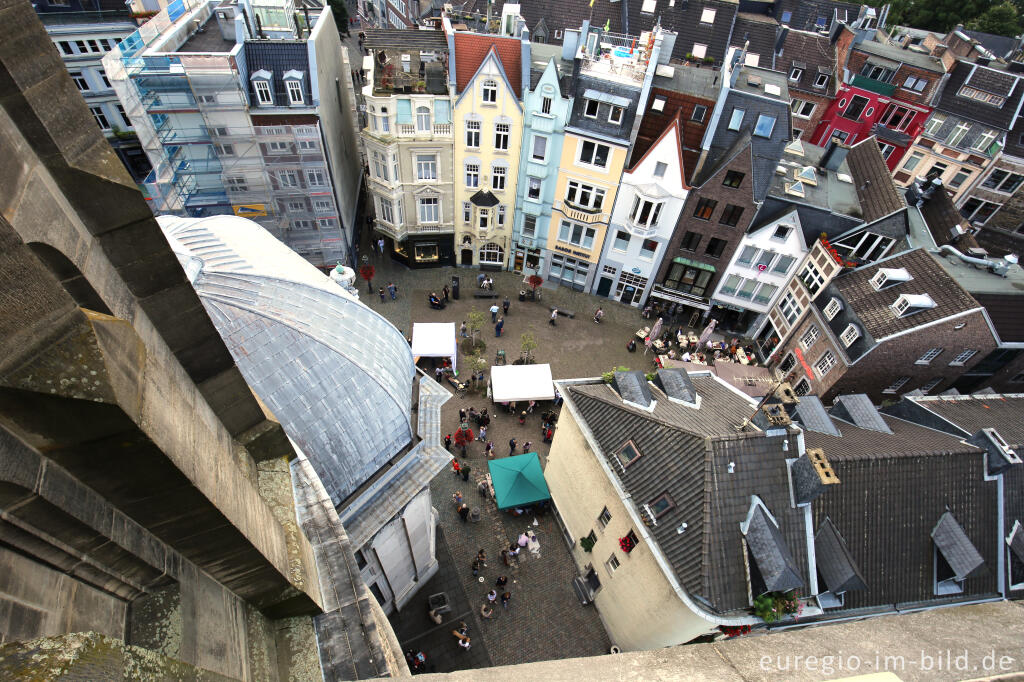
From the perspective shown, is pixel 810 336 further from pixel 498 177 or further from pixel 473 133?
pixel 473 133

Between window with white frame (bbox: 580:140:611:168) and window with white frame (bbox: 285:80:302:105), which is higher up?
window with white frame (bbox: 285:80:302:105)

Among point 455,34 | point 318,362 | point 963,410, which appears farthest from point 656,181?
point 318,362

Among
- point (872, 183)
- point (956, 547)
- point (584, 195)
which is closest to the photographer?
point (956, 547)

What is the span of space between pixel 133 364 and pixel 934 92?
70.5 meters

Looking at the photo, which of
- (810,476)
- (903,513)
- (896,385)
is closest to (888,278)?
(896,385)

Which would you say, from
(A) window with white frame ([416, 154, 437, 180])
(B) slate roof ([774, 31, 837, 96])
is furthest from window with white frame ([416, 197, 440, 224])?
(B) slate roof ([774, 31, 837, 96])

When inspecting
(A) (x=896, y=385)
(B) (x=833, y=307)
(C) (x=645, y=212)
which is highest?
(C) (x=645, y=212)

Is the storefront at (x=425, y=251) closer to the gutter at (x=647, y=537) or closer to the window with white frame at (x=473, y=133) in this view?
the window with white frame at (x=473, y=133)

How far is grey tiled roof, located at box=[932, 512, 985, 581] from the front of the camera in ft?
64.1

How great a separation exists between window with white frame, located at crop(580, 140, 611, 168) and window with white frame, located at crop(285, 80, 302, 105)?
19789 millimetres

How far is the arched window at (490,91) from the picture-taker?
1341 inches

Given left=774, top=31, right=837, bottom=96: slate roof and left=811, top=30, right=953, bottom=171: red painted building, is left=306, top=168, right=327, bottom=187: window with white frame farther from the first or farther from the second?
left=811, top=30, right=953, bottom=171: red painted building

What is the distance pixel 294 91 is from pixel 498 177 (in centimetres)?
1529

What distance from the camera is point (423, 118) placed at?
35156 millimetres
